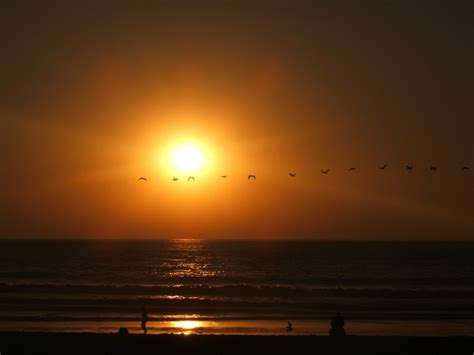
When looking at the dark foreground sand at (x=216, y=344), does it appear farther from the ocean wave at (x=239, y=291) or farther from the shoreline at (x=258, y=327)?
the ocean wave at (x=239, y=291)

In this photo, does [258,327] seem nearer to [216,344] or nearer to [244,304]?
[216,344]

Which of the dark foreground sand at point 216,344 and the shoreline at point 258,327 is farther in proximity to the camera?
the shoreline at point 258,327

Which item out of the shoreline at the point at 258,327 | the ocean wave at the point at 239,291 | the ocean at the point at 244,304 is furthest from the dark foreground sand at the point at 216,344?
the ocean wave at the point at 239,291

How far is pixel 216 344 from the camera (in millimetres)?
24438

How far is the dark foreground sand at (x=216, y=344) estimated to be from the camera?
23.0 m

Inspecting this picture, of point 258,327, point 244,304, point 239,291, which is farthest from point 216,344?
point 239,291

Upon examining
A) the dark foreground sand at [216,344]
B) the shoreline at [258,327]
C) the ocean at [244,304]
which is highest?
the ocean at [244,304]

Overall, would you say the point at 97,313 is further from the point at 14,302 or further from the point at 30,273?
the point at 30,273

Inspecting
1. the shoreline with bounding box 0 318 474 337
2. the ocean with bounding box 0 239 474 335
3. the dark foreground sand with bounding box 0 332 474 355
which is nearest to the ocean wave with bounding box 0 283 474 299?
the ocean with bounding box 0 239 474 335

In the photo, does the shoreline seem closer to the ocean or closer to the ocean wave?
the ocean

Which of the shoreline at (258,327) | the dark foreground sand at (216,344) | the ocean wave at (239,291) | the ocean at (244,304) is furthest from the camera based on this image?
the ocean wave at (239,291)

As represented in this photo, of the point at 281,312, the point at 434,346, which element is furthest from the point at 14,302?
the point at 434,346

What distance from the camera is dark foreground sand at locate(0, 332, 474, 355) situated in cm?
2297

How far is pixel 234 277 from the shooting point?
76812 mm
